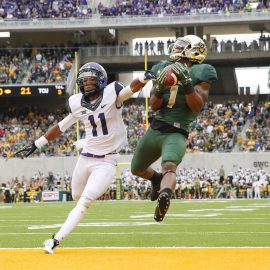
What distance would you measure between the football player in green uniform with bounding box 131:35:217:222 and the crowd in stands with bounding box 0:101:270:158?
24012mm

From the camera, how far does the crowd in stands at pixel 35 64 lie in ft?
119

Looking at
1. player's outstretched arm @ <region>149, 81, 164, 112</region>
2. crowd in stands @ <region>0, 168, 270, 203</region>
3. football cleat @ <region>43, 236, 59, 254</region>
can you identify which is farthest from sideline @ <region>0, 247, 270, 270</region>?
crowd in stands @ <region>0, 168, 270, 203</region>

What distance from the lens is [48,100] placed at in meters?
39.0

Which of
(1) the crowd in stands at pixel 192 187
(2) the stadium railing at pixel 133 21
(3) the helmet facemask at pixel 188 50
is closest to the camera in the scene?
(3) the helmet facemask at pixel 188 50

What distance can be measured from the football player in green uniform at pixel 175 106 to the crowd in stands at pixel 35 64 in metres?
28.5

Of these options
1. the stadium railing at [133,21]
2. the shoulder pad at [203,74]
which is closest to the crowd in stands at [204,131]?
the stadium railing at [133,21]

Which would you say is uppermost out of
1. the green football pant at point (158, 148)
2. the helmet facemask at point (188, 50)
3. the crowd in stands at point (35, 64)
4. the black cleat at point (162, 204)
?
the crowd in stands at point (35, 64)

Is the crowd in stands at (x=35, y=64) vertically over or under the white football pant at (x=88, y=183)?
over

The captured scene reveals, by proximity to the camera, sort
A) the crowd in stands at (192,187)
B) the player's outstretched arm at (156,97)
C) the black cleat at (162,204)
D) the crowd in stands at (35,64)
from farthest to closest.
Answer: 1. the crowd in stands at (35,64)
2. the crowd in stands at (192,187)
3. the player's outstretched arm at (156,97)
4. the black cleat at (162,204)

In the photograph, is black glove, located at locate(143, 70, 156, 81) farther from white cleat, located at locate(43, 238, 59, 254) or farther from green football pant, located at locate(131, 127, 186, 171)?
white cleat, located at locate(43, 238, 59, 254)

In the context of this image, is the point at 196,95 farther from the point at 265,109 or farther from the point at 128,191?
the point at 265,109

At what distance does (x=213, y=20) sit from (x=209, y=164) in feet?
25.7

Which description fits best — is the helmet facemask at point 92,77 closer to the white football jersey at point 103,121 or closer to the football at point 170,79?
the white football jersey at point 103,121

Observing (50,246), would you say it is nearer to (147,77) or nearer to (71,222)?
(71,222)
